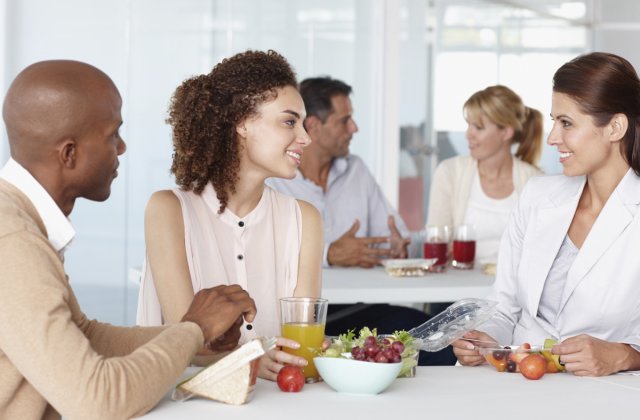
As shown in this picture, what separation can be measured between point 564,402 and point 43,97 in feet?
3.71

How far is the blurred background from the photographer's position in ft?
15.2

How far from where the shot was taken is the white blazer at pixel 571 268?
2.63m

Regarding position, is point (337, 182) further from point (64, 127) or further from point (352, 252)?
point (64, 127)

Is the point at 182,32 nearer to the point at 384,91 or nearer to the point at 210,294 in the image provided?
the point at 384,91

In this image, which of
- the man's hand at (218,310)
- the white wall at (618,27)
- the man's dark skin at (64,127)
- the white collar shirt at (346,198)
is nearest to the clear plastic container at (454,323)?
the man's hand at (218,310)

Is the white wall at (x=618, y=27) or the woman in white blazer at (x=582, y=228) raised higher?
the white wall at (x=618, y=27)

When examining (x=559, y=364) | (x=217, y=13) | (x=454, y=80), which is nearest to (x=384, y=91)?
(x=454, y=80)

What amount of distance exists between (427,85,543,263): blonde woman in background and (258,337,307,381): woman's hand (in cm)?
268

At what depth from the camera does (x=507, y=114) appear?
16.5ft

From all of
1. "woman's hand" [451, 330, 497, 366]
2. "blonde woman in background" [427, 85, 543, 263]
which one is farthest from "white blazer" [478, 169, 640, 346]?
"blonde woman in background" [427, 85, 543, 263]

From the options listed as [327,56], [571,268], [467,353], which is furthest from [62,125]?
[327,56]

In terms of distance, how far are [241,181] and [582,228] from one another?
978mm

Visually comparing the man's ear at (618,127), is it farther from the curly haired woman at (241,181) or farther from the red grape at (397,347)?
the red grape at (397,347)

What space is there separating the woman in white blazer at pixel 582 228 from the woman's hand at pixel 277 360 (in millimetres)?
723
